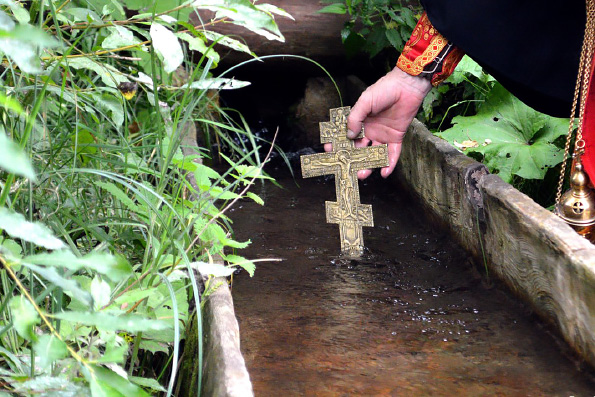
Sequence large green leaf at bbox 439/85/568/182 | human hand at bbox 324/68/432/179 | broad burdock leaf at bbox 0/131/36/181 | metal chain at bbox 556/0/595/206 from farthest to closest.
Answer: large green leaf at bbox 439/85/568/182 → human hand at bbox 324/68/432/179 → metal chain at bbox 556/0/595/206 → broad burdock leaf at bbox 0/131/36/181

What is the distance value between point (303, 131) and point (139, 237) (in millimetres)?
2559

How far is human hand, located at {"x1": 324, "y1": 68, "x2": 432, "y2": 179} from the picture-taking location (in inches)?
84.4

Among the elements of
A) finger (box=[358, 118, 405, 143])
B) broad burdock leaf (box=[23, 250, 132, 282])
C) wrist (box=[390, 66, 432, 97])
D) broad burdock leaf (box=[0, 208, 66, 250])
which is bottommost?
finger (box=[358, 118, 405, 143])

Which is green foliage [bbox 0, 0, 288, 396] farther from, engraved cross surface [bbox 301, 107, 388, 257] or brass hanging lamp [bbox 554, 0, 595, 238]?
brass hanging lamp [bbox 554, 0, 595, 238]

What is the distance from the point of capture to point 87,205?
1.81 m

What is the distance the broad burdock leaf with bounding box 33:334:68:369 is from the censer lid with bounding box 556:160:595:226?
1.50m

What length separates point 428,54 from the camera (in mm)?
2115

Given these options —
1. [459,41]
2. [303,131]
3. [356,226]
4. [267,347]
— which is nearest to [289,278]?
[356,226]

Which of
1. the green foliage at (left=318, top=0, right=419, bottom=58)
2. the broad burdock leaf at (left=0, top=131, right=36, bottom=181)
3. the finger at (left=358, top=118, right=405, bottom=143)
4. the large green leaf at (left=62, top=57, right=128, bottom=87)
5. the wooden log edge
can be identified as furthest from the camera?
the green foliage at (left=318, top=0, right=419, bottom=58)

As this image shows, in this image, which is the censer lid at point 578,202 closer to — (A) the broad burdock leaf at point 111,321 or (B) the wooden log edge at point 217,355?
(B) the wooden log edge at point 217,355

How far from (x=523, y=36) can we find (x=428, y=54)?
29 centimetres

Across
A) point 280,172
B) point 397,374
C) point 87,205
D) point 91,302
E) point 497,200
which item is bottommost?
point 280,172

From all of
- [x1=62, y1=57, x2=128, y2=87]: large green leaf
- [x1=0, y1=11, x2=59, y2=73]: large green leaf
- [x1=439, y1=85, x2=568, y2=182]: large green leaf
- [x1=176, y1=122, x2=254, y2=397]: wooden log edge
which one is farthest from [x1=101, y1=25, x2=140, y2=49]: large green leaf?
[x1=439, y1=85, x2=568, y2=182]: large green leaf

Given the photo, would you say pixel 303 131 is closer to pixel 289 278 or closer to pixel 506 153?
pixel 506 153
